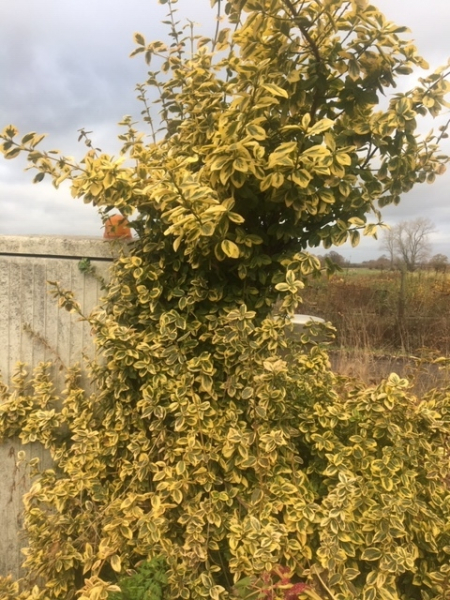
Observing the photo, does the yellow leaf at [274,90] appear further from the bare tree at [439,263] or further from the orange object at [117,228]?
the bare tree at [439,263]

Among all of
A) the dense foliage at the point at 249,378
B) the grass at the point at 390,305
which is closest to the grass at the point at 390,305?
the grass at the point at 390,305

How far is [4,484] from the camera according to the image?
97.5 inches

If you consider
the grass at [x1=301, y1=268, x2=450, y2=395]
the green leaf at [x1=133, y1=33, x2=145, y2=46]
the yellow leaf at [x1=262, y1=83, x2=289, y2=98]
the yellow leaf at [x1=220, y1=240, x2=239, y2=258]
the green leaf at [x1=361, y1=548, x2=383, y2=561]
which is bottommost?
the green leaf at [x1=361, y1=548, x2=383, y2=561]

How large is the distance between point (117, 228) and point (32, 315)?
631mm

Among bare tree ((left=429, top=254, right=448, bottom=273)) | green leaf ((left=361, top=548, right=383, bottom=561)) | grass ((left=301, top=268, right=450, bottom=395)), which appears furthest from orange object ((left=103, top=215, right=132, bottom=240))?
bare tree ((left=429, top=254, right=448, bottom=273))

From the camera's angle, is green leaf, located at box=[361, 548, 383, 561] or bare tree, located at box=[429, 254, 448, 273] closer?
green leaf, located at box=[361, 548, 383, 561]

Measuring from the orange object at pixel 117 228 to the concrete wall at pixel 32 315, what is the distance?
2.1 inches

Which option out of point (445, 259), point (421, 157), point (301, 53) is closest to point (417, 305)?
point (445, 259)

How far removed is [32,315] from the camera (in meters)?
2.43

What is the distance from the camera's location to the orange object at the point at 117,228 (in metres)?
2.26

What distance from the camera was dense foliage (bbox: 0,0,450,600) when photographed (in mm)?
1790

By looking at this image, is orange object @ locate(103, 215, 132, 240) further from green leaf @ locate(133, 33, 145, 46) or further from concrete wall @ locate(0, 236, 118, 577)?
green leaf @ locate(133, 33, 145, 46)

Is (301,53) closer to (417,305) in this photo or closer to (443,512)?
(443,512)

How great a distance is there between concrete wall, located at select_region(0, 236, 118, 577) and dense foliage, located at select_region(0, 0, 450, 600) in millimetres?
242
